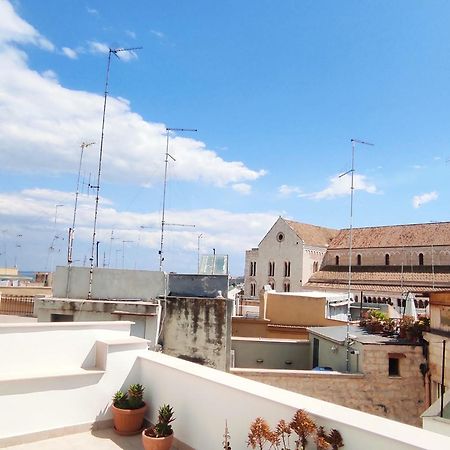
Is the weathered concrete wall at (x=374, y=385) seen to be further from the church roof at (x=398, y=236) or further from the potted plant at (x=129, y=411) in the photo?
the church roof at (x=398, y=236)

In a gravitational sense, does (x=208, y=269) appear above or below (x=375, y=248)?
below

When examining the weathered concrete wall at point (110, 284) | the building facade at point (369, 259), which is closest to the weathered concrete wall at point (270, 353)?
the weathered concrete wall at point (110, 284)

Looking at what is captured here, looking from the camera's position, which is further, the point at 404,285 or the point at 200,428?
the point at 404,285

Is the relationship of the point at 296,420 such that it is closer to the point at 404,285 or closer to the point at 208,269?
the point at 208,269

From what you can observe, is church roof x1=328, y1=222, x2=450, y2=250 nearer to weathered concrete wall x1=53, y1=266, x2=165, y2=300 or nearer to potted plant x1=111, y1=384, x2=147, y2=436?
weathered concrete wall x1=53, y1=266, x2=165, y2=300

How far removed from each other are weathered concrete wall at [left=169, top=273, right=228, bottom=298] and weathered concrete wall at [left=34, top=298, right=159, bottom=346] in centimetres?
156

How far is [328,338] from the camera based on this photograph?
17906mm

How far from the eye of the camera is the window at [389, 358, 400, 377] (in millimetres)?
16141

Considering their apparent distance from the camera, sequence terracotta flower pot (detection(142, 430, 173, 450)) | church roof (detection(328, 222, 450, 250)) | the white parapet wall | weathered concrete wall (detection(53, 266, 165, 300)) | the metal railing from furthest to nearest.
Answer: church roof (detection(328, 222, 450, 250)) → the metal railing → weathered concrete wall (detection(53, 266, 165, 300)) → the white parapet wall → terracotta flower pot (detection(142, 430, 173, 450))

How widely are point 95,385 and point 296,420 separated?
3891 mm

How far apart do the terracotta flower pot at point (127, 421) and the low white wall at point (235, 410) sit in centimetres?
26

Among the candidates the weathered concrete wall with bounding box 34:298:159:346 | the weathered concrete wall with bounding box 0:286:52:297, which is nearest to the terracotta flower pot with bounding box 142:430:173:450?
the weathered concrete wall with bounding box 34:298:159:346

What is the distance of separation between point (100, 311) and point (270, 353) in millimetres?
9628

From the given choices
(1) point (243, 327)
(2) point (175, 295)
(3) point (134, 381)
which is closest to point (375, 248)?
(1) point (243, 327)
